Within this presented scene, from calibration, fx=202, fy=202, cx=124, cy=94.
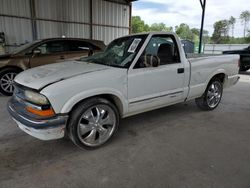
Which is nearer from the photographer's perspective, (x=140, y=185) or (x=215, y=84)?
(x=140, y=185)

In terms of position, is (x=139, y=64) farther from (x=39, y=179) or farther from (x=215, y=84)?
(x=215, y=84)

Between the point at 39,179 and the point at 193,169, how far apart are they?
68.6 inches

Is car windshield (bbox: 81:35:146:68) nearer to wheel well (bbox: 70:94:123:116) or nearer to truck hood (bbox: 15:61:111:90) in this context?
truck hood (bbox: 15:61:111:90)

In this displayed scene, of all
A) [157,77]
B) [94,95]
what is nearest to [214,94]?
[157,77]

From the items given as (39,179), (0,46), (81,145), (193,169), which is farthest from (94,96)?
(0,46)

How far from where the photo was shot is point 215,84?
14.5 feet

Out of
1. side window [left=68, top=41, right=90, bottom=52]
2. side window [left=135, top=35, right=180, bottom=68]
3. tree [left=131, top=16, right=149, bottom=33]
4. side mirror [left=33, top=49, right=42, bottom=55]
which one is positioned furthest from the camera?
tree [left=131, top=16, right=149, bottom=33]

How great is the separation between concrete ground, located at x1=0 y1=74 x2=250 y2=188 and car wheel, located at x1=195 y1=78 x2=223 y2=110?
639 mm

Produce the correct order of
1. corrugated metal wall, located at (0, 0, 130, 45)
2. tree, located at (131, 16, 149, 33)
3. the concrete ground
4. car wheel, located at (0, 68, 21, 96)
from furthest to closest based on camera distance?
tree, located at (131, 16, 149, 33)
corrugated metal wall, located at (0, 0, 130, 45)
car wheel, located at (0, 68, 21, 96)
the concrete ground

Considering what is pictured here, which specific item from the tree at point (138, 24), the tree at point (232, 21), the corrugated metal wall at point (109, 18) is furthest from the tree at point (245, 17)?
the corrugated metal wall at point (109, 18)

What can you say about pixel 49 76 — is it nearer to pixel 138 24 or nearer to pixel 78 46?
pixel 78 46

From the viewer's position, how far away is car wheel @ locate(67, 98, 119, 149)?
255 centimetres

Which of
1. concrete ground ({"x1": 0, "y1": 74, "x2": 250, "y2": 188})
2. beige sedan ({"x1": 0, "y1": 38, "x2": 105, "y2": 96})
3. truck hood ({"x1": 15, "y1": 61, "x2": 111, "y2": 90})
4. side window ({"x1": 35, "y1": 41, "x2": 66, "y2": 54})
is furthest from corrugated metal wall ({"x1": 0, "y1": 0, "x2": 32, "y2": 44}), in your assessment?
truck hood ({"x1": 15, "y1": 61, "x2": 111, "y2": 90})

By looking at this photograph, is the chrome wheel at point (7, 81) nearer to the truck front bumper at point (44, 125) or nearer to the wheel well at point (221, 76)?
the truck front bumper at point (44, 125)
